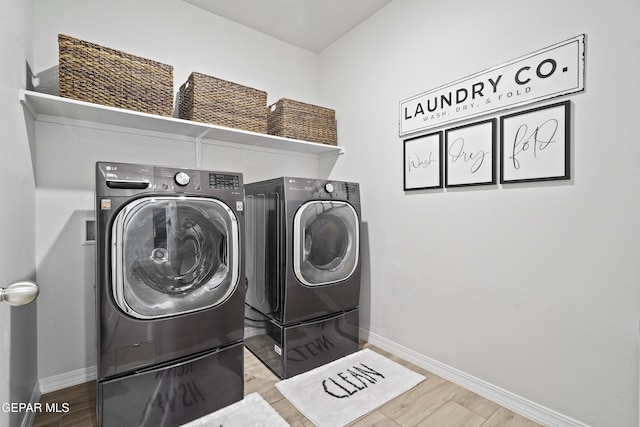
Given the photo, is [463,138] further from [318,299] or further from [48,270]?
[48,270]

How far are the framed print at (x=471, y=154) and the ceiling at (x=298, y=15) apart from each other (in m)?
1.27

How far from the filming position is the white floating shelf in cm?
166

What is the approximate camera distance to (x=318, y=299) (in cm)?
212

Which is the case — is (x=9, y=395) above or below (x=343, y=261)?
below

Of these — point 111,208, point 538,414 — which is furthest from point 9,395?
point 538,414

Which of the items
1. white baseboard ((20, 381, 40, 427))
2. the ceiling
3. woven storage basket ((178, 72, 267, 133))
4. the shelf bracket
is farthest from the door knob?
the ceiling

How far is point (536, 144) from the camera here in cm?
165

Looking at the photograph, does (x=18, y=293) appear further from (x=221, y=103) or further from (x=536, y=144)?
(x=536, y=144)

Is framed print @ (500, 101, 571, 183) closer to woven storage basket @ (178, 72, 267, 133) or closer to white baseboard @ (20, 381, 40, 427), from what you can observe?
woven storage basket @ (178, 72, 267, 133)

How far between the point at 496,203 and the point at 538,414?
1132mm

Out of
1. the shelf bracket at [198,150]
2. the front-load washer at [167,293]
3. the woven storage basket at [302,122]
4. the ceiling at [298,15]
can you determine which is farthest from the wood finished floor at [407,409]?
the ceiling at [298,15]

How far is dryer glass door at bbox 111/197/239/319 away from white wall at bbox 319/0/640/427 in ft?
4.22

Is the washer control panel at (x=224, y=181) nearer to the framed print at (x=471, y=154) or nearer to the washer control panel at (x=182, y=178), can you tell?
the washer control panel at (x=182, y=178)

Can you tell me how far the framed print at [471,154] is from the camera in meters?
1.84
